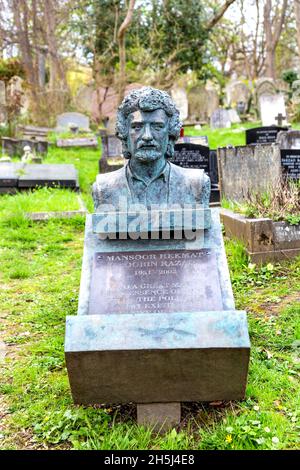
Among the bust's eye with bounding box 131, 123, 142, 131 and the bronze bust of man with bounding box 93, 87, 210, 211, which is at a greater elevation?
the bust's eye with bounding box 131, 123, 142, 131

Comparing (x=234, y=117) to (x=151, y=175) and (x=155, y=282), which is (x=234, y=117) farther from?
(x=155, y=282)

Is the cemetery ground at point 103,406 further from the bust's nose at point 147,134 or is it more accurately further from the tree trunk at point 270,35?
the tree trunk at point 270,35

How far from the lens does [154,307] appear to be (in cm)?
307

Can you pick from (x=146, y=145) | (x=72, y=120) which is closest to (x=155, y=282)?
(x=146, y=145)

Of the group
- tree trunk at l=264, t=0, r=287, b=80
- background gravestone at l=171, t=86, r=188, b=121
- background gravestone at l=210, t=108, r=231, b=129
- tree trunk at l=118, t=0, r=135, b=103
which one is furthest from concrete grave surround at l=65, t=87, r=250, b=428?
tree trunk at l=264, t=0, r=287, b=80

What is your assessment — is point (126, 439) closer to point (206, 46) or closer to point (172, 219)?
point (172, 219)

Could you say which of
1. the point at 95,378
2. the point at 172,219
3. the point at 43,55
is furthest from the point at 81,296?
the point at 43,55

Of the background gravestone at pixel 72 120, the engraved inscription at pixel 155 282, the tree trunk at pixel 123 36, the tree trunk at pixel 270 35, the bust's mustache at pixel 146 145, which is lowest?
the engraved inscription at pixel 155 282

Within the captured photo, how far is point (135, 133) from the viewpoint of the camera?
11.5ft

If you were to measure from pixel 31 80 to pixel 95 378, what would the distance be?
21627 mm

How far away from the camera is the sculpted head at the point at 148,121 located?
11.3 feet

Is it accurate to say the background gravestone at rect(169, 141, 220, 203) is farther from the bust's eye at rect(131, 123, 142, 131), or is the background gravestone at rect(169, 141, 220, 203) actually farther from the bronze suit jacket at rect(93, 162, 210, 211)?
the bust's eye at rect(131, 123, 142, 131)

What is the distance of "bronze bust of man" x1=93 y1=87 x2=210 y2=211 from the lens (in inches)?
139

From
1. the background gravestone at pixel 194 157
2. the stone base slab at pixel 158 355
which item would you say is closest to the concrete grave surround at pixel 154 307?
the stone base slab at pixel 158 355
